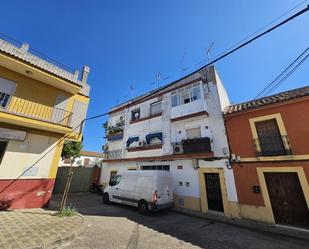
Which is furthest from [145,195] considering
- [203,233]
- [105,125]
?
[105,125]

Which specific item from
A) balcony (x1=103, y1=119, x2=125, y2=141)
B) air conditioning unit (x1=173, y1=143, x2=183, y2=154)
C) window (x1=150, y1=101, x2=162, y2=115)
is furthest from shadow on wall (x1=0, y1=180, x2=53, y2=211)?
window (x1=150, y1=101, x2=162, y2=115)

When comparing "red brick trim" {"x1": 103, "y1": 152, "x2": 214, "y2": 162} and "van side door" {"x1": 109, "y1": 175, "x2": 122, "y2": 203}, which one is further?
"van side door" {"x1": 109, "y1": 175, "x2": 122, "y2": 203}

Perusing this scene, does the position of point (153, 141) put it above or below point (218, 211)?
above

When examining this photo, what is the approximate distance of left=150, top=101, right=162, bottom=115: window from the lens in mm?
16013

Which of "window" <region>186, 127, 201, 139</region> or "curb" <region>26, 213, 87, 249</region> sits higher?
"window" <region>186, 127, 201, 139</region>

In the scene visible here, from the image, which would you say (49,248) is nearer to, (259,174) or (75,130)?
(75,130)

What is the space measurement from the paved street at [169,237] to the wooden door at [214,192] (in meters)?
2.35

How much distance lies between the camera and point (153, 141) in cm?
1513

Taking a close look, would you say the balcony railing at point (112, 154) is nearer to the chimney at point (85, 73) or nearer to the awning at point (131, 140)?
the awning at point (131, 140)

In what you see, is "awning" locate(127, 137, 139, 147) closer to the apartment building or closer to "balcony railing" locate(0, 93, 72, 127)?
the apartment building

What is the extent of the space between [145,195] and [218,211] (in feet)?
16.1

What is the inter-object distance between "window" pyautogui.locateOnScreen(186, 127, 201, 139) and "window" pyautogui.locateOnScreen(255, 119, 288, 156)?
3.98 metres

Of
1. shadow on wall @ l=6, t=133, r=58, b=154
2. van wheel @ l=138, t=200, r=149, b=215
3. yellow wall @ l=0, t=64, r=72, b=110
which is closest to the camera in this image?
shadow on wall @ l=6, t=133, r=58, b=154

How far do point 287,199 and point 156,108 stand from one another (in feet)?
39.0
